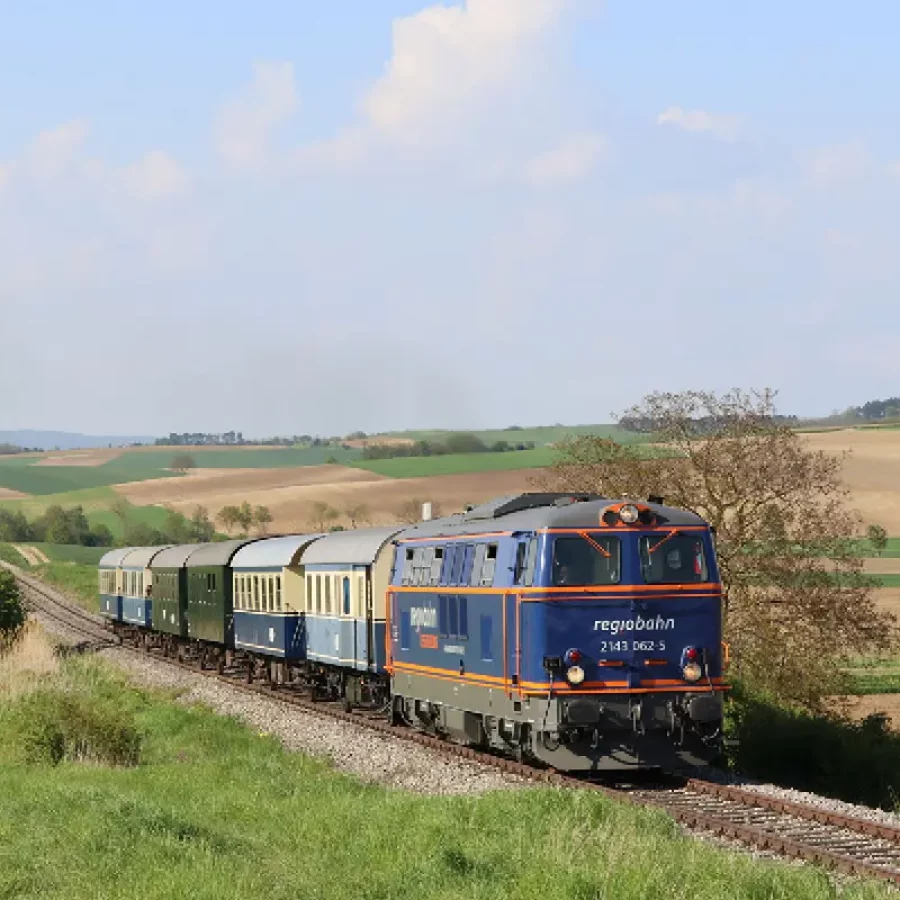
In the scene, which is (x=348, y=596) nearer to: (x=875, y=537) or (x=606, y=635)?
(x=606, y=635)

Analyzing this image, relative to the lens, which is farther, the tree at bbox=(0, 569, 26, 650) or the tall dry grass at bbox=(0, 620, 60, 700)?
the tree at bbox=(0, 569, 26, 650)

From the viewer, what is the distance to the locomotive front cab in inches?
789

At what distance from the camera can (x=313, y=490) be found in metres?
127

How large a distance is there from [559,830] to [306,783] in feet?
20.2

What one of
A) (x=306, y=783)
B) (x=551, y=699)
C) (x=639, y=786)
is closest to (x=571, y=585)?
(x=551, y=699)

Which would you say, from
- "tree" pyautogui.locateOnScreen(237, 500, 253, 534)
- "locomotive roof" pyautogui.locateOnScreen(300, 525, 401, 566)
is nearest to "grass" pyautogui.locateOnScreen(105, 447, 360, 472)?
"tree" pyautogui.locateOnScreen(237, 500, 253, 534)

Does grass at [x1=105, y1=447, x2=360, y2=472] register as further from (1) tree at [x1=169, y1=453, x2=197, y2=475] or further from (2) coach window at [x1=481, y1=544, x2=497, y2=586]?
(2) coach window at [x1=481, y1=544, x2=497, y2=586]

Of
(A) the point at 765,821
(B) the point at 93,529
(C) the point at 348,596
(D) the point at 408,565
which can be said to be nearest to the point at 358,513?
(B) the point at 93,529

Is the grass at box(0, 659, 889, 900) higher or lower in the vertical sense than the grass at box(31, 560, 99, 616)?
higher

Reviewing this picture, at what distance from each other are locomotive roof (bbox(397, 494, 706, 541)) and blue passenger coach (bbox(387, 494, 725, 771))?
0.10 feet

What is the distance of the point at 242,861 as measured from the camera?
44.6 feet

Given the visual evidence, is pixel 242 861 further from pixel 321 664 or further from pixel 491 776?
pixel 321 664

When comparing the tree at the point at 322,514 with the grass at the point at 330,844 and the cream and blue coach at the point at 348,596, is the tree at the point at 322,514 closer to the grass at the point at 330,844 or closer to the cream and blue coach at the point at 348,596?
the cream and blue coach at the point at 348,596

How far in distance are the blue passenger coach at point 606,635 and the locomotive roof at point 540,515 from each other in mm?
31
